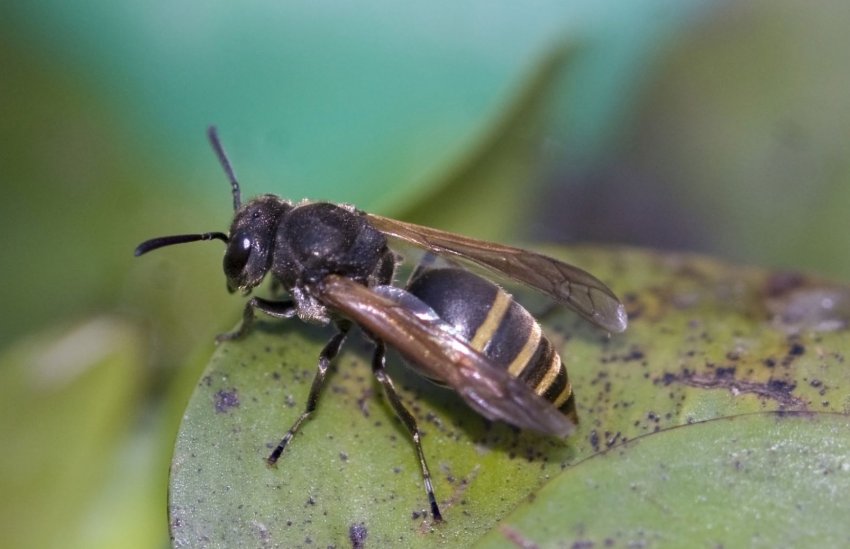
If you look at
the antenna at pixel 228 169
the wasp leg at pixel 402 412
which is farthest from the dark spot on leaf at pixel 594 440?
the antenna at pixel 228 169

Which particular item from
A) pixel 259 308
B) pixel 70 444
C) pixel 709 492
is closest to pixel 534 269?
pixel 259 308

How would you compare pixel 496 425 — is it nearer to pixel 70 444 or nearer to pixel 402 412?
pixel 402 412

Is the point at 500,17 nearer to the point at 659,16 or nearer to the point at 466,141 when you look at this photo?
the point at 659,16

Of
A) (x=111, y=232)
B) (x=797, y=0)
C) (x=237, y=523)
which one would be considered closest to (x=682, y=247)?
(x=797, y=0)

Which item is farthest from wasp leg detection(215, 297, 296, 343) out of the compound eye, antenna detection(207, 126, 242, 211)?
antenna detection(207, 126, 242, 211)

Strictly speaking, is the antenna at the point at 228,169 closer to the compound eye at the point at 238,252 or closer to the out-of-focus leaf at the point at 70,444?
the compound eye at the point at 238,252
